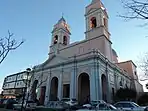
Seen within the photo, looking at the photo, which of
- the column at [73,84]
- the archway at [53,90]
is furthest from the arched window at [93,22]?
the archway at [53,90]

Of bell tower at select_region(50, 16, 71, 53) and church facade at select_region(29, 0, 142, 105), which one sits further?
bell tower at select_region(50, 16, 71, 53)

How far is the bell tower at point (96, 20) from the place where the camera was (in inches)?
1319

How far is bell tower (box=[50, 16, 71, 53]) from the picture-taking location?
4112 centimetres

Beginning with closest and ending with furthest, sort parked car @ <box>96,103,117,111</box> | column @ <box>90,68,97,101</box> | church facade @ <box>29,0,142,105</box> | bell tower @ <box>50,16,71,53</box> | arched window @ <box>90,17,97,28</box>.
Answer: parked car @ <box>96,103,117,111</box>, column @ <box>90,68,97,101</box>, church facade @ <box>29,0,142,105</box>, arched window @ <box>90,17,97,28</box>, bell tower @ <box>50,16,71,53</box>

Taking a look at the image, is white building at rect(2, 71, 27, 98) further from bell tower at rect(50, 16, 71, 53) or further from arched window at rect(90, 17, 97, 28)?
arched window at rect(90, 17, 97, 28)

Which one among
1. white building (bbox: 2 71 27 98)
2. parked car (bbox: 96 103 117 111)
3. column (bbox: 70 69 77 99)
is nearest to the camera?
parked car (bbox: 96 103 117 111)

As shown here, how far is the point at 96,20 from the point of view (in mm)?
34906

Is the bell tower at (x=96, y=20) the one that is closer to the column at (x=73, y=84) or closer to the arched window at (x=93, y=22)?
the arched window at (x=93, y=22)

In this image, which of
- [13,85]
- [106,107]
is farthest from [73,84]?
[13,85]

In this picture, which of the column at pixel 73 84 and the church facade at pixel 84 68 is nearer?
the church facade at pixel 84 68

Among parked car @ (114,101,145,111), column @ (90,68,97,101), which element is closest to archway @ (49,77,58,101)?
column @ (90,68,97,101)

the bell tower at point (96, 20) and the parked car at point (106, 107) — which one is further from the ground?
the bell tower at point (96, 20)

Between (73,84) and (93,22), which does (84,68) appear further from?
(93,22)

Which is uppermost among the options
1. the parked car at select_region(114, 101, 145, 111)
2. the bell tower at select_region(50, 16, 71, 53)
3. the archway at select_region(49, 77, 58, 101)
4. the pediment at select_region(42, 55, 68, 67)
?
the bell tower at select_region(50, 16, 71, 53)
